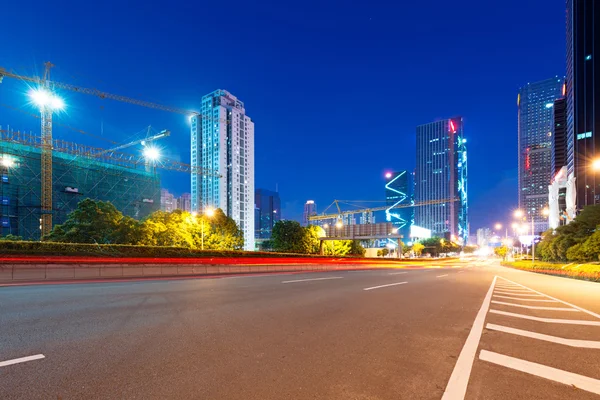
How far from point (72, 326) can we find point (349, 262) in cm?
3837

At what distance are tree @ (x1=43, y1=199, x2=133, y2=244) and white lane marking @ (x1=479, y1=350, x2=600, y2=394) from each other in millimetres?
33602

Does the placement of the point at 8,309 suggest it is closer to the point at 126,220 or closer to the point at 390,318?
the point at 390,318

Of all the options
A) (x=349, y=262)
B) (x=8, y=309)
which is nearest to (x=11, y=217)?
(x=349, y=262)

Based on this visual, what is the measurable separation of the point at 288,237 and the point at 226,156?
93937 millimetres

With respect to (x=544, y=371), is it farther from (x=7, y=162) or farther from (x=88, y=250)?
(x=7, y=162)

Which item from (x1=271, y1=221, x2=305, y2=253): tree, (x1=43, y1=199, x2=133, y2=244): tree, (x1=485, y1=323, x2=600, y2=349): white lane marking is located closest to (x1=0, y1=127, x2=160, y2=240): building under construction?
(x1=43, y1=199, x2=133, y2=244): tree

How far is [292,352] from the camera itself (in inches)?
191

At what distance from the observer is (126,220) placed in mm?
32688

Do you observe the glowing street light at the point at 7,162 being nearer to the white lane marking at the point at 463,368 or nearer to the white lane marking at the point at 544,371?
the white lane marking at the point at 463,368

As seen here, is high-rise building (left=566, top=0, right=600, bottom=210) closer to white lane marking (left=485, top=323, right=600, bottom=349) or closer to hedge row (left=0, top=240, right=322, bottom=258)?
hedge row (left=0, top=240, right=322, bottom=258)

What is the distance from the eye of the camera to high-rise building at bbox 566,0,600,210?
8900cm

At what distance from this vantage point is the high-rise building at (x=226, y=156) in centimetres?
14462

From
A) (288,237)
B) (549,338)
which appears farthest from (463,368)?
(288,237)

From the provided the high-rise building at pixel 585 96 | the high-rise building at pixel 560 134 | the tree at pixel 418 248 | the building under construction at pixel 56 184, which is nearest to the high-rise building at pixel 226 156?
the tree at pixel 418 248
